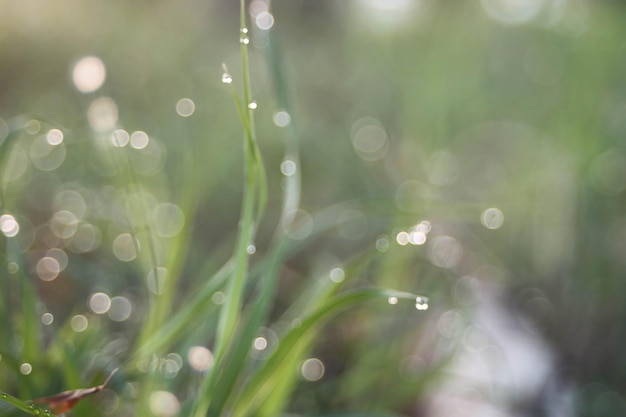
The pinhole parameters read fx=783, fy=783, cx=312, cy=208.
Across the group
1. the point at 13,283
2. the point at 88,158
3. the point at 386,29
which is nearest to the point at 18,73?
the point at 88,158

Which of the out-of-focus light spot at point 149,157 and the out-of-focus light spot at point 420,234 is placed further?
the out-of-focus light spot at point 149,157

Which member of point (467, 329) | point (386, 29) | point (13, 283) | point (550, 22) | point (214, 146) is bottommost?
point (13, 283)

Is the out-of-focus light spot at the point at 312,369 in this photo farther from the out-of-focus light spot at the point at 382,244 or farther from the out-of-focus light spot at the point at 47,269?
the out-of-focus light spot at the point at 47,269

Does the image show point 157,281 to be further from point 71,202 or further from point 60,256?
point 71,202

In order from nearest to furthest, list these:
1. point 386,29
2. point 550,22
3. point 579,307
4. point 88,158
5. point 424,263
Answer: point 579,307
point 424,263
point 88,158
point 550,22
point 386,29

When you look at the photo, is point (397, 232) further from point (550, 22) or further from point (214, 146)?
point (550, 22)

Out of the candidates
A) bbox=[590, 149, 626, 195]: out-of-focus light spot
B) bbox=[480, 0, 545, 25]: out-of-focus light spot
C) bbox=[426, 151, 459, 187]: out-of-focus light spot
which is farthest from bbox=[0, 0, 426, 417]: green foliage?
bbox=[480, 0, 545, 25]: out-of-focus light spot

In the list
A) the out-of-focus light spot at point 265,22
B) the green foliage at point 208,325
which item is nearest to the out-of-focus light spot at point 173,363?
the green foliage at point 208,325
